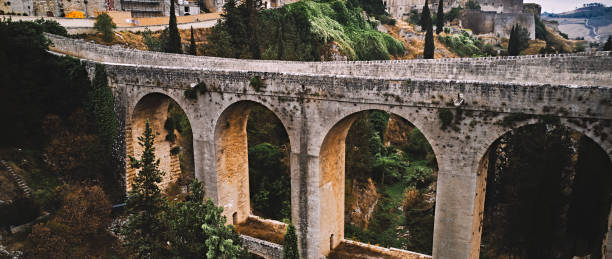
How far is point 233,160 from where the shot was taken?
21.8 metres

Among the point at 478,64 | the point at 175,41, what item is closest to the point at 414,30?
the point at 175,41

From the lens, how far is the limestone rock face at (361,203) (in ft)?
89.9

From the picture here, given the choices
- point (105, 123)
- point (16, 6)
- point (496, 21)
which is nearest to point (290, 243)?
point (105, 123)

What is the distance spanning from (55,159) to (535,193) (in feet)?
87.0

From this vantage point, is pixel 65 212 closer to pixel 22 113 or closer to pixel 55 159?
pixel 55 159

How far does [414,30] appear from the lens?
6950 cm

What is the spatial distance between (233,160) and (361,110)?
868 centimetres

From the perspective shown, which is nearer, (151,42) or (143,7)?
(151,42)

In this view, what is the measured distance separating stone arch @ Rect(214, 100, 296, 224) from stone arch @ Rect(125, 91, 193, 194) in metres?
4.02

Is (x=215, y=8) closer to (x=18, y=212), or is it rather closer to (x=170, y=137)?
(x=170, y=137)

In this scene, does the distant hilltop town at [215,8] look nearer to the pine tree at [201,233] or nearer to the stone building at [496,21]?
the stone building at [496,21]

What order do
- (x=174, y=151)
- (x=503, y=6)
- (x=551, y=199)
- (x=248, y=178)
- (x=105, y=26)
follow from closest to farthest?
1. (x=551, y=199)
2. (x=248, y=178)
3. (x=174, y=151)
4. (x=105, y=26)
5. (x=503, y=6)

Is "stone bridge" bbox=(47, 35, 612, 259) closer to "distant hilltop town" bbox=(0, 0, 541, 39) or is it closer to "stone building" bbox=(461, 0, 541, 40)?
"distant hilltop town" bbox=(0, 0, 541, 39)

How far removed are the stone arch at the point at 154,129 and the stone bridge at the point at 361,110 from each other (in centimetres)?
10
